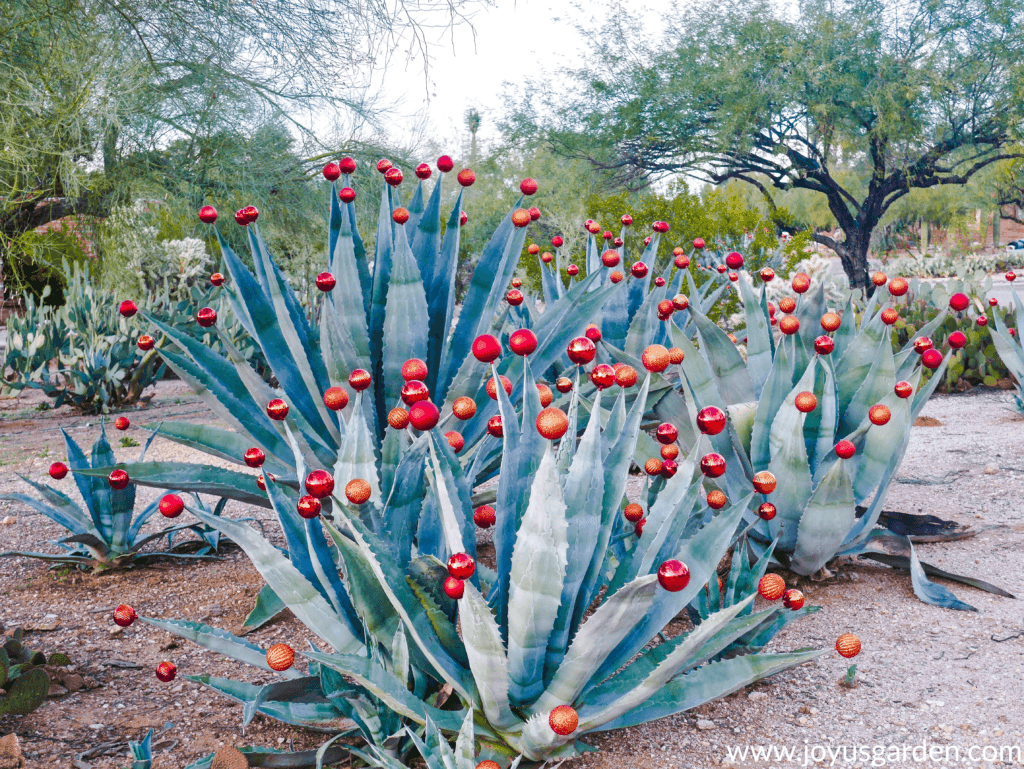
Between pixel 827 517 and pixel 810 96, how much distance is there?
450 inches

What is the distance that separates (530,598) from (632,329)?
2179mm

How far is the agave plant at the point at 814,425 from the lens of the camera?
208 centimetres

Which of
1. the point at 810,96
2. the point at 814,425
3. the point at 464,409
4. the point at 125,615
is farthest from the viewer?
the point at 810,96

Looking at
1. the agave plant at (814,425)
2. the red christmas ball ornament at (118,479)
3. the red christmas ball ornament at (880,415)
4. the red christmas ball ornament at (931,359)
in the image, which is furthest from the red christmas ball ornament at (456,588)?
the red christmas ball ornament at (931,359)

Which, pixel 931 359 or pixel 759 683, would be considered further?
pixel 931 359

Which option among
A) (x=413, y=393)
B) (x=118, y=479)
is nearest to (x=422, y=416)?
(x=413, y=393)

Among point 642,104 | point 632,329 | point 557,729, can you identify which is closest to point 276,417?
point 557,729

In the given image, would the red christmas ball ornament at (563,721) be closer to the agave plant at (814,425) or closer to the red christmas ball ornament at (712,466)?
the red christmas ball ornament at (712,466)

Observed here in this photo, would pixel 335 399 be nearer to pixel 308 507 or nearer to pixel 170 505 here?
pixel 308 507

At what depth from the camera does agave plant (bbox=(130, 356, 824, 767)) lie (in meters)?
1.24

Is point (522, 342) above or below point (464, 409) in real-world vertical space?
above

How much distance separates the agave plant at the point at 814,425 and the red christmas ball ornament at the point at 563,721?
1002 mm

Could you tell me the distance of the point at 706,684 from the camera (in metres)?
1.41

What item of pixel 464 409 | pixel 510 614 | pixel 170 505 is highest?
pixel 464 409
